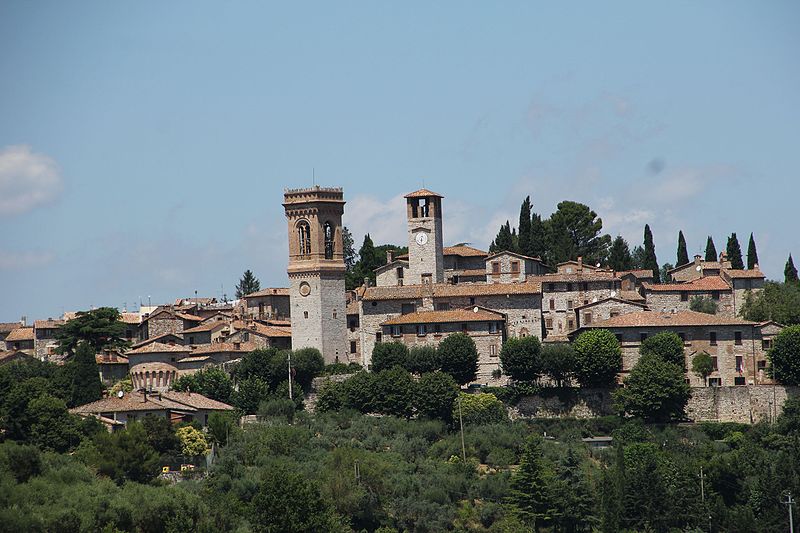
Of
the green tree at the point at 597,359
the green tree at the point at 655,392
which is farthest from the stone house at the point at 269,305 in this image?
the green tree at the point at 655,392

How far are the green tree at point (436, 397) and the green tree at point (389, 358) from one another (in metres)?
3.24

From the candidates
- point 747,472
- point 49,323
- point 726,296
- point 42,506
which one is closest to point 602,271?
point 726,296

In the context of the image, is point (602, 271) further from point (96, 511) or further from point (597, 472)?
point (96, 511)

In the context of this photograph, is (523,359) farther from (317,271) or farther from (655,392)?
(317,271)

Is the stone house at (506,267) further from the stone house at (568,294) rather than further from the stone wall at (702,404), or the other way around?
the stone wall at (702,404)

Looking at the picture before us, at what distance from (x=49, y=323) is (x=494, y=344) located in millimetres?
29628

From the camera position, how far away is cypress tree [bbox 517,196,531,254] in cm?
10362

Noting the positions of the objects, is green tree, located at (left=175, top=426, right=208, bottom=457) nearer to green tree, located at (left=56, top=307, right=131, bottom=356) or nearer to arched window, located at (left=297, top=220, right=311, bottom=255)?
arched window, located at (left=297, top=220, right=311, bottom=255)

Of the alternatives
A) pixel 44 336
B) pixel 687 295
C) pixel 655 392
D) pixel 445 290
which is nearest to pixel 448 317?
pixel 445 290

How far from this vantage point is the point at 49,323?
10456cm

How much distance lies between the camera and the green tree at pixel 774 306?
9181 cm

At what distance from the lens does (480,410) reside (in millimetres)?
83750

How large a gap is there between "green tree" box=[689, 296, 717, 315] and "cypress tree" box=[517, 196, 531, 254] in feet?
40.5

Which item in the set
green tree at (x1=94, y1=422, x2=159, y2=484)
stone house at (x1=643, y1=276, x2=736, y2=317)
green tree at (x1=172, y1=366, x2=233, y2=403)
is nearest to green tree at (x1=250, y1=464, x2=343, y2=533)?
green tree at (x1=94, y1=422, x2=159, y2=484)
